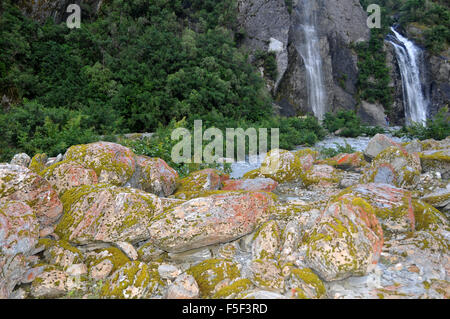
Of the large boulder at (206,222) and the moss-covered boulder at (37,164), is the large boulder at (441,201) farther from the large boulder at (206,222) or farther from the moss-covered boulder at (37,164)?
the moss-covered boulder at (37,164)

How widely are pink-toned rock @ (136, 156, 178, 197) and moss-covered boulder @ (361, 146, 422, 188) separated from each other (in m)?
3.96

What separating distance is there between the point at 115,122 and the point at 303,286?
A: 11.3 metres

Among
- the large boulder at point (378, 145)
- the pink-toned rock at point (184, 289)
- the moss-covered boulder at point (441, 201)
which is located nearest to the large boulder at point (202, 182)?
the pink-toned rock at point (184, 289)

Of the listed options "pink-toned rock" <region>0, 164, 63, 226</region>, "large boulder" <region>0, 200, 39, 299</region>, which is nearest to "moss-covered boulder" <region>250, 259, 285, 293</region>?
"large boulder" <region>0, 200, 39, 299</region>

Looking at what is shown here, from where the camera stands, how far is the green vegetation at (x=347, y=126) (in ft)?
60.2

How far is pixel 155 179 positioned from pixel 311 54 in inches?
902

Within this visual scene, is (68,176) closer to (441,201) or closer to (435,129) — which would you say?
(441,201)

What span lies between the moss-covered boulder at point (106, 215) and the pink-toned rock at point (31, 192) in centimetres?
16

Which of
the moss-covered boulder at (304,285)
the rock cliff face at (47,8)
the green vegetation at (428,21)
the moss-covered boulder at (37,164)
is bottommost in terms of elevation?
the moss-covered boulder at (304,285)

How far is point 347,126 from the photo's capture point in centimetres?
1877

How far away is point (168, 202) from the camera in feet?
13.5

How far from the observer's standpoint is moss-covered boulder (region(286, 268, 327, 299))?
8.95 ft
